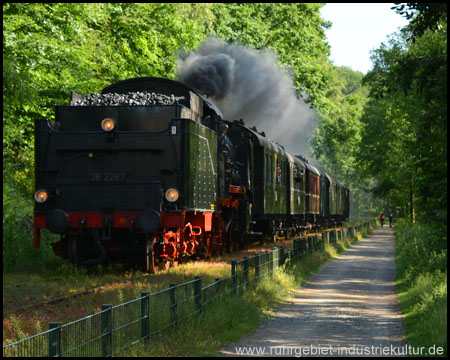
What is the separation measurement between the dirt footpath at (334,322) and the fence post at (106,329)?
1667 mm

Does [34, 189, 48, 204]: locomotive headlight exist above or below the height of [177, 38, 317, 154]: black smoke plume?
below

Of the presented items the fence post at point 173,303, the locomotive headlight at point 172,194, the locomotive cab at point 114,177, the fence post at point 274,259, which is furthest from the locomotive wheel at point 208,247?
the fence post at point 173,303

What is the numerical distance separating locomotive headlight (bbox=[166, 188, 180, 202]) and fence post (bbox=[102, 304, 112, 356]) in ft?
24.0

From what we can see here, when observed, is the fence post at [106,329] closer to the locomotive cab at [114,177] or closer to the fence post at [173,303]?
the fence post at [173,303]

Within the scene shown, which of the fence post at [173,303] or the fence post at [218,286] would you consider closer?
the fence post at [173,303]

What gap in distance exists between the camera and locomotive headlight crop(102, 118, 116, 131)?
50.3 feet

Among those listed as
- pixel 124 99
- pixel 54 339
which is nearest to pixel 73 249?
pixel 124 99

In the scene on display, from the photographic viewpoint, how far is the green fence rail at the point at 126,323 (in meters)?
6.77

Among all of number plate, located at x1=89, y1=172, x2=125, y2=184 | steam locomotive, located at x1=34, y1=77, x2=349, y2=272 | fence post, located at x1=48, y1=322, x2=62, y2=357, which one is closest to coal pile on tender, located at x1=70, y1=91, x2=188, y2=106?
steam locomotive, located at x1=34, y1=77, x2=349, y2=272

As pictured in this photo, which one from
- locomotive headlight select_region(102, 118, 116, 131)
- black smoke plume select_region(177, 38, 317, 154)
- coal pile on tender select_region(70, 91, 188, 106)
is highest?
black smoke plume select_region(177, 38, 317, 154)

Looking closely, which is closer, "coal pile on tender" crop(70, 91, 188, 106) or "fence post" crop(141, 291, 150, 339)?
"fence post" crop(141, 291, 150, 339)

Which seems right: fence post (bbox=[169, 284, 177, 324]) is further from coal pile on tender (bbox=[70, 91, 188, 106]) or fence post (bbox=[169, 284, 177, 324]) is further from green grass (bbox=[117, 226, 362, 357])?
coal pile on tender (bbox=[70, 91, 188, 106])

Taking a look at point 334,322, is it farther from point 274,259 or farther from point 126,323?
point 274,259

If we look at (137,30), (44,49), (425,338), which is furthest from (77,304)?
(137,30)
